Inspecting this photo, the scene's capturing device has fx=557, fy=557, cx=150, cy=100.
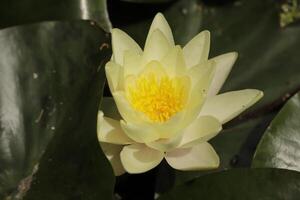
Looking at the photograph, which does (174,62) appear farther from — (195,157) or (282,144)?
(282,144)

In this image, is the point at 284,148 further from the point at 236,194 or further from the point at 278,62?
the point at 278,62

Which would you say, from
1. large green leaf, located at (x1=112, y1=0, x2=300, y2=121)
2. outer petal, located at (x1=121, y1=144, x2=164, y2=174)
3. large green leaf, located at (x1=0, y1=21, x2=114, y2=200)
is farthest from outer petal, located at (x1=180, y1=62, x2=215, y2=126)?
large green leaf, located at (x1=112, y1=0, x2=300, y2=121)

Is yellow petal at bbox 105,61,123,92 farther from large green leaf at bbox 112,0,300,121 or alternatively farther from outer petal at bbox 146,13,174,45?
large green leaf at bbox 112,0,300,121

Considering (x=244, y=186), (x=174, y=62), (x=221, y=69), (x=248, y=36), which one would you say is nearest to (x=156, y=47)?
(x=174, y=62)

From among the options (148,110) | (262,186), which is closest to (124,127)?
(148,110)

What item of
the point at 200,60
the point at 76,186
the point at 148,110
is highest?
the point at 200,60

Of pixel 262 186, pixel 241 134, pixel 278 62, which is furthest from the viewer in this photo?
pixel 278 62
